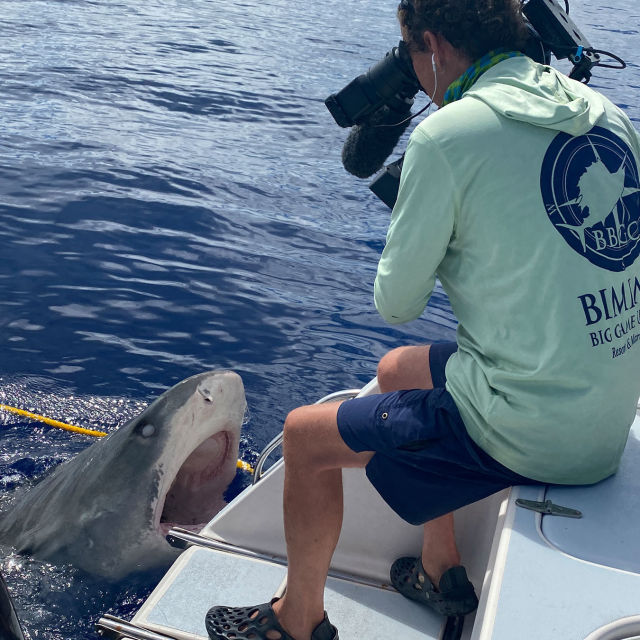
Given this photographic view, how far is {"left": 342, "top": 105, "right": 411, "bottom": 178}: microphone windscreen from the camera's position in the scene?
287 cm

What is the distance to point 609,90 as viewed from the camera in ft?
50.1

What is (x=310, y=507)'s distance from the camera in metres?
2.41

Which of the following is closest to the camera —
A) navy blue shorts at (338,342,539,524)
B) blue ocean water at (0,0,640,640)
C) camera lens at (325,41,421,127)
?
navy blue shorts at (338,342,539,524)

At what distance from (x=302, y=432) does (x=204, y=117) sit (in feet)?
32.9

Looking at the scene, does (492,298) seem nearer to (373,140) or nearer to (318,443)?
(318,443)

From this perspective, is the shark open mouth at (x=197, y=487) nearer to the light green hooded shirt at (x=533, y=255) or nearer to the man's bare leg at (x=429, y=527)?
the man's bare leg at (x=429, y=527)

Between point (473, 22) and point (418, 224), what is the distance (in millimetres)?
628

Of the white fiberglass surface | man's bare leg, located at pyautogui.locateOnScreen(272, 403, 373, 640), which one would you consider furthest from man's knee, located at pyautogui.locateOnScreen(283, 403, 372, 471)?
the white fiberglass surface

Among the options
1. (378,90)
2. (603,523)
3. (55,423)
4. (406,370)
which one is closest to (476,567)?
(406,370)

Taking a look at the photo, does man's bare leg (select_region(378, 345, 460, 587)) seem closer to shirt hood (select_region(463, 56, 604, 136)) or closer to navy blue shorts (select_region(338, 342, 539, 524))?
navy blue shorts (select_region(338, 342, 539, 524))

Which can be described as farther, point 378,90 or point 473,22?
point 378,90

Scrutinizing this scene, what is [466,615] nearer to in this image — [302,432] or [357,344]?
[302,432]

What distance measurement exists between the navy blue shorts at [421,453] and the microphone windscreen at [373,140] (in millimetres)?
918

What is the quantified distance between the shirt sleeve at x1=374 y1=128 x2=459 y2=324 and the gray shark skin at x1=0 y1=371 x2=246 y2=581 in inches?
48.3
